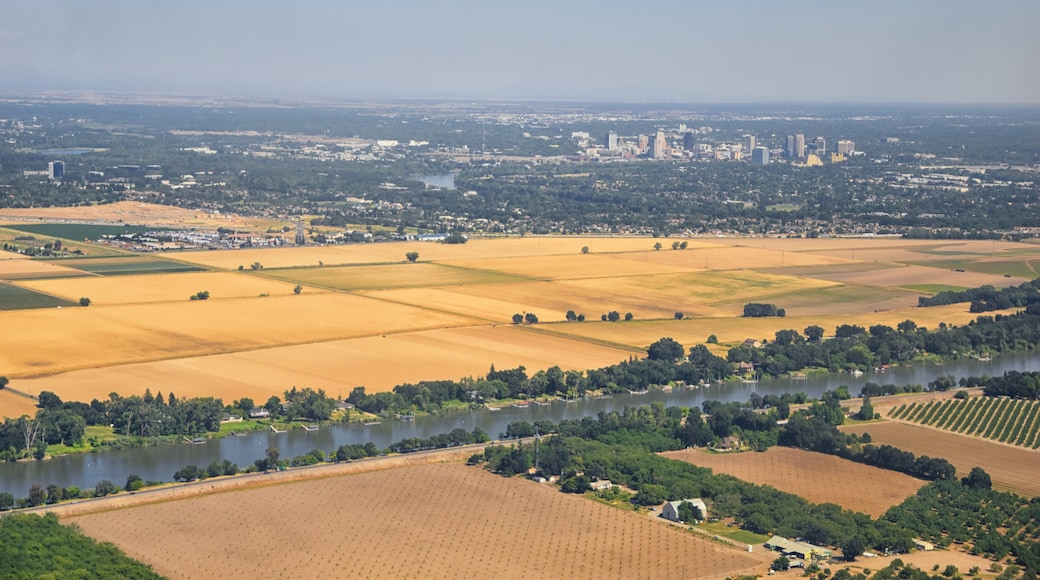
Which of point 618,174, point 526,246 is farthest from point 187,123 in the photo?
point 526,246

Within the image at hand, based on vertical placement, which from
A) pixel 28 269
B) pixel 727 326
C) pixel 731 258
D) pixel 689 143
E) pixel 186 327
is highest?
pixel 186 327

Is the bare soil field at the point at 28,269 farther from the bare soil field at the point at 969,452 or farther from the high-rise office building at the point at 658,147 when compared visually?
the high-rise office building at the point at 658,147

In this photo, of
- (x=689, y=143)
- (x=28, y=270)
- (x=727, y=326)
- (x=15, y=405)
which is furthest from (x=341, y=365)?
(x=689, y=143)

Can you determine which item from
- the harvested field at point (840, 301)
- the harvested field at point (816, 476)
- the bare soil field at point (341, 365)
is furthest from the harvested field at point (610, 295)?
the harvested field at point (816, 476)

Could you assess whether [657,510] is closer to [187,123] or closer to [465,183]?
[465,183]

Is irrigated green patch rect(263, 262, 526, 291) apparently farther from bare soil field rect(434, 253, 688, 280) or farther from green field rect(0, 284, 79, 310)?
green field rect(0, 284, 79, 310)

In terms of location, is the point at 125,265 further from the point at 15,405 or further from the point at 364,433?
the point at 364,433

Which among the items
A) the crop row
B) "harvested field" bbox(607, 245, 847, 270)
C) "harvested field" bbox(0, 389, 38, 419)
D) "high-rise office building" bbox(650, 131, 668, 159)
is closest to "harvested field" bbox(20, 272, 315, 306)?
"harvested field" bbox(0, 389, 38, 419)
